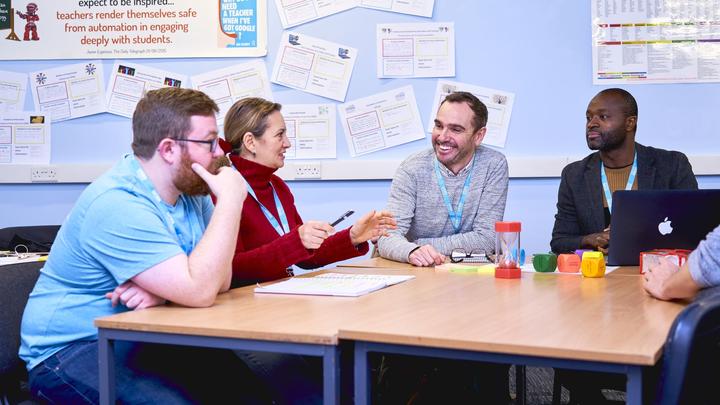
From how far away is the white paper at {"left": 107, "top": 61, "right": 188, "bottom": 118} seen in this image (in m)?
4.43

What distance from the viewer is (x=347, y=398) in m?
1.69

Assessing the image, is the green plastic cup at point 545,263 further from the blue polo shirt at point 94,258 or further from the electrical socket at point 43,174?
the electrical socket at point 43,174

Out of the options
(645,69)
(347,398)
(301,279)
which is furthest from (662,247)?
(645,69)

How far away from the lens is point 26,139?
14.8 ft

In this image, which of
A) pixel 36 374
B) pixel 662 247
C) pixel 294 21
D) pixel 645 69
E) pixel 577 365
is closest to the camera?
pixel 577 365

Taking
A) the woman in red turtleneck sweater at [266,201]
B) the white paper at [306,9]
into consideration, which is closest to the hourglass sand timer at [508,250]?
the woman in red turtleneck sweater at [266,201]

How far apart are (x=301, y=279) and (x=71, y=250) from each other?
28.8 inches

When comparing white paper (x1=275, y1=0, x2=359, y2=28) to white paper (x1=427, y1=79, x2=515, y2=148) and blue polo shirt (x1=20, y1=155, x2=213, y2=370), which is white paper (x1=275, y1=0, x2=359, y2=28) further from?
blue polo shirt (x1=20, y1=155, x2=213, y2=370)

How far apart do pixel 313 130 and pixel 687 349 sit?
3090 millimetres

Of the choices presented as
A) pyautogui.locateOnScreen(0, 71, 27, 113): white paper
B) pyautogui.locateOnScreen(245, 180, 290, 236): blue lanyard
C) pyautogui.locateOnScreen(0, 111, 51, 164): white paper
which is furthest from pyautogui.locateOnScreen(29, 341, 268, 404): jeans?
pyautogui.locateOnScreen(0, 71, 27, 113): white paper

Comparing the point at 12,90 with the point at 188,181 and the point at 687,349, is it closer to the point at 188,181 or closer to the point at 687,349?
the point at 188,181

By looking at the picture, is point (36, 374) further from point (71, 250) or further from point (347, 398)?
point (347, 398)

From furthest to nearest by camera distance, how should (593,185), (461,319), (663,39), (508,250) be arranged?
(663,39) → (593,185) → (508,250) → (461,319)

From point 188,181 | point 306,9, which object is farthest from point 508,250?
point 306,9
